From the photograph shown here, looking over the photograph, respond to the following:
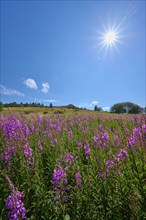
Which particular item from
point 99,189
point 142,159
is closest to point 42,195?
point 99,189

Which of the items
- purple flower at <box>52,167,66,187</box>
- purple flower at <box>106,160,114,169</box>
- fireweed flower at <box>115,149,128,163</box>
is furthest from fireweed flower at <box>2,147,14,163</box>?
fireweed flower at <box>115,149,128,163</box>

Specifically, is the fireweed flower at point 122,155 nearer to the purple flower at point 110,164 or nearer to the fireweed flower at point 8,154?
the purple flower at point 110,164

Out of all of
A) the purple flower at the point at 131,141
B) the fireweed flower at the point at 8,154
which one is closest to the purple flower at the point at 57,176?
the purple flower at the point at 131,141

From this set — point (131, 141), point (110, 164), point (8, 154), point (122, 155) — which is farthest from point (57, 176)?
point (8, 154)

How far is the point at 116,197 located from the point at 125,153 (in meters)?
0.82

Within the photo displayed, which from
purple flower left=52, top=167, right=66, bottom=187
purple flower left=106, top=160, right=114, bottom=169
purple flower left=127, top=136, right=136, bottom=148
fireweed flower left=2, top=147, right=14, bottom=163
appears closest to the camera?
purple flower left=52, top=167, right=66, bottom=187

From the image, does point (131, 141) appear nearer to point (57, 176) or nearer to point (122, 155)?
point (122, 155)

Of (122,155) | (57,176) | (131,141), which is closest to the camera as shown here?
(57,176)

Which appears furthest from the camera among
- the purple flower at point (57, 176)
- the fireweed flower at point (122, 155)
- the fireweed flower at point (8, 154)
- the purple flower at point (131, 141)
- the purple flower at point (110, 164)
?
the fireweed flower at point (8, 154)

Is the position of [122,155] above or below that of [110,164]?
above

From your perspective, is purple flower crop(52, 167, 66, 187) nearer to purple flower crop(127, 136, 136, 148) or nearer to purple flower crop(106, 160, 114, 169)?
purple flower crop(106, 160, 114, 169)

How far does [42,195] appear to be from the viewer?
3.43 metres

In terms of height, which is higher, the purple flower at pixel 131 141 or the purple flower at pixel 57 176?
the purple flower at pixel 131 141

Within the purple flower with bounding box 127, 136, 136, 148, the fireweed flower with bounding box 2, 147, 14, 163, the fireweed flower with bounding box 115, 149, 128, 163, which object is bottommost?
the fireweed flower with bounding box 2, 147, 14, 163
